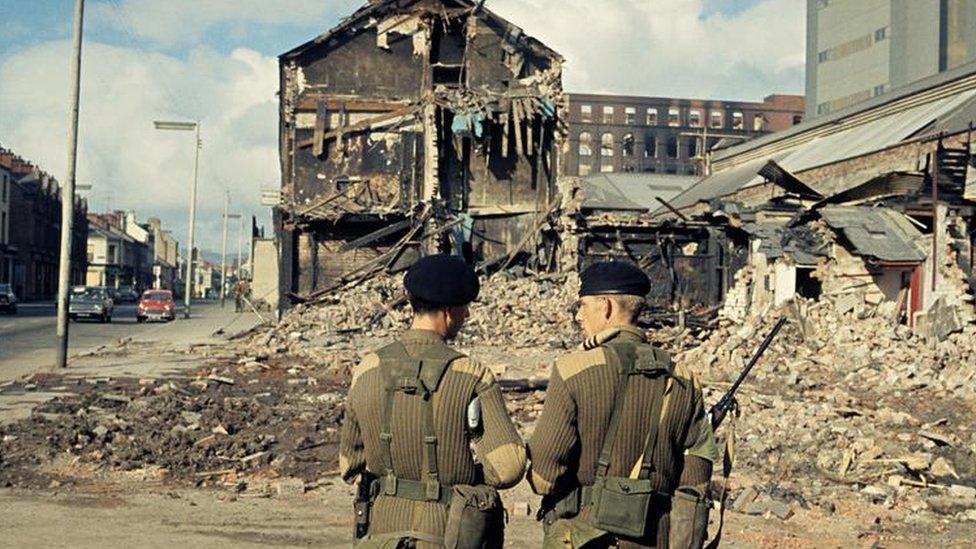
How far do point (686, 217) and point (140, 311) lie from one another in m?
22.7

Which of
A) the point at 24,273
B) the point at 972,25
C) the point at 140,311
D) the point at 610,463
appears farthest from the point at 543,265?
the point at 24,273

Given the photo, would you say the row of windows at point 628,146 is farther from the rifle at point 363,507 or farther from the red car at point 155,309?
the rifle at point 363,507

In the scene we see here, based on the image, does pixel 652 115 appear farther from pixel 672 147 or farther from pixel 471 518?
pixel 471 518

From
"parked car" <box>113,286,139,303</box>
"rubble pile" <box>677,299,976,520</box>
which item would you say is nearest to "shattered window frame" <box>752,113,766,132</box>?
"parked car" <box>113,286,139,303</box>

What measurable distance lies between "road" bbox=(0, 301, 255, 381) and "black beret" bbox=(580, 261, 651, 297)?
1626 centimetres

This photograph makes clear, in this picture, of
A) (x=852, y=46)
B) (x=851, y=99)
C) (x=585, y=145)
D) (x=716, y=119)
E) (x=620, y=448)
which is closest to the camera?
(x=620, y=448)

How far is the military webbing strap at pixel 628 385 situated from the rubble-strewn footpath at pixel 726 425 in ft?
17.3

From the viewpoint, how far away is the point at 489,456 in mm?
3568

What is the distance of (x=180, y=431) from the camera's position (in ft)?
38.0

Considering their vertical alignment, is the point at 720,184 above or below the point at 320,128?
above

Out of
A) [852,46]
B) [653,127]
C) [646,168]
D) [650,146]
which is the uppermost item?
[852,46]

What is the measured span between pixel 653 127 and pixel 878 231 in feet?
234

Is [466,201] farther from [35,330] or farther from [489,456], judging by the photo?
[489,456]

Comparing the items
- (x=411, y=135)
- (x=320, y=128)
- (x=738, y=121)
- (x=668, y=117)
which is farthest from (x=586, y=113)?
(x=320, y=128)
